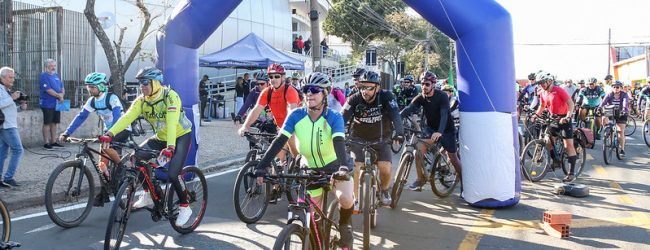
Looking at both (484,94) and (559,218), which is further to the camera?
(484,94)

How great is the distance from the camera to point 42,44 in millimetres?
13602

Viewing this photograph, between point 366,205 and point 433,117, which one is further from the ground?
point 433,117

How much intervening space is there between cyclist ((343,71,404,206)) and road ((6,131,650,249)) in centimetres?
76

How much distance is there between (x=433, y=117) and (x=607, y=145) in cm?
620

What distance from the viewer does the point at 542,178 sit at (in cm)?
1016

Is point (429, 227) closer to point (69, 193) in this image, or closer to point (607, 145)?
point (69, 193)

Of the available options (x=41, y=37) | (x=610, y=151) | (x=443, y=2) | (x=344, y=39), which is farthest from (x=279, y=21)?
(x=443, y=2)

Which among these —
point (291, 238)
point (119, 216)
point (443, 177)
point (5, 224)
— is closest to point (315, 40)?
point (443, 177)

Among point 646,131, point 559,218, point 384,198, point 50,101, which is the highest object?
point 50,101

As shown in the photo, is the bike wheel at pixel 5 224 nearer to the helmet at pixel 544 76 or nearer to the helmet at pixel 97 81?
the helmet at pixel 97 81

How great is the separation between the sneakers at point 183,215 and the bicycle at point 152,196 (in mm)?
64

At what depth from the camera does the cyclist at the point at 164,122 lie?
6086 millimetres

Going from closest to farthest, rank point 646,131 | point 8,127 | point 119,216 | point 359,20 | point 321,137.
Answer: point 321,137 < point 119,216 < point 8,127 < point 646,131 < point 359,20

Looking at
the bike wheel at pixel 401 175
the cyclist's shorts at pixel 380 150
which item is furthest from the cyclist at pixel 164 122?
the bike wheel at pixel 401 175
